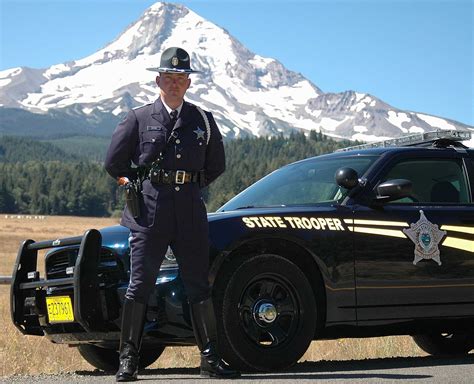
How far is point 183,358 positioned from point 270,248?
353cm

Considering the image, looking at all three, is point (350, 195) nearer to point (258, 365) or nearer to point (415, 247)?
point (415, 247)

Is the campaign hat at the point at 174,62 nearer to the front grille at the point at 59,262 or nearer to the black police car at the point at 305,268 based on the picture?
the black police car at the point at 305,268

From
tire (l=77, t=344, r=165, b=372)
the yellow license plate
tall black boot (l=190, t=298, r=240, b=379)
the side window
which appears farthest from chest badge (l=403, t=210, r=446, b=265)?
the yellow license plate

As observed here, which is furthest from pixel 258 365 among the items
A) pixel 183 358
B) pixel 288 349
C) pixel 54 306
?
pixel 183 358

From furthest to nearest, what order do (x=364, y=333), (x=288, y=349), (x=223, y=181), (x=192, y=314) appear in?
(x=223, y=181) < (x=364, y=333) < (x=288, y=349) < (x=192, y=314)

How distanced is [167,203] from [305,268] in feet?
3.99

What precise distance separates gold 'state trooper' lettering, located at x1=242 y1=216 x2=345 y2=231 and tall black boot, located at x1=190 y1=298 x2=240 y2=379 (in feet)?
2.27

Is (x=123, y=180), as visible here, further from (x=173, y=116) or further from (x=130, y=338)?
(x=130, y=338)

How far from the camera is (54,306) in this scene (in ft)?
21.2

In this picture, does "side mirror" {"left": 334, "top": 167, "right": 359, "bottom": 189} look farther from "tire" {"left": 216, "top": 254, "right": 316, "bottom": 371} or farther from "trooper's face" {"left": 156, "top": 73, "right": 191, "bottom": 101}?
"trooper's face" {"left": 156, "top": 73, "right": 191, "bottom": 101}

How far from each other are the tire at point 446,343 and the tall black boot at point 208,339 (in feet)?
10.3

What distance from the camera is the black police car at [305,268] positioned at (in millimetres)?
6129

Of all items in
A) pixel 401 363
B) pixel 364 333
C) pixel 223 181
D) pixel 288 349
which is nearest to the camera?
pixel 288 349

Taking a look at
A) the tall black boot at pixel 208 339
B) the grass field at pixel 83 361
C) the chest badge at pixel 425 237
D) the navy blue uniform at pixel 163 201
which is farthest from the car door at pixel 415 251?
the grass field at pixel 83 361
